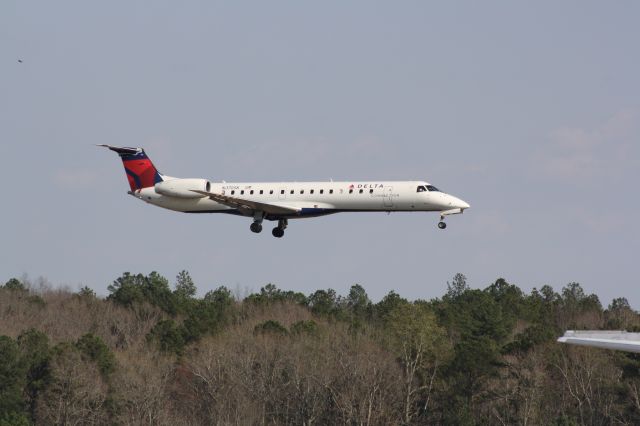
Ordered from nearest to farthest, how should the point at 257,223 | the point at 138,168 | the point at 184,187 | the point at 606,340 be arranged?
the point at 606,340 < the point at 257,223 < the point at 184,187 < the point at 138,168

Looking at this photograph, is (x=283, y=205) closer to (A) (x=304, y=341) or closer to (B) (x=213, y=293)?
(A) (x=304, y=341)

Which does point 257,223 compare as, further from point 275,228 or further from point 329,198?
point 329,198

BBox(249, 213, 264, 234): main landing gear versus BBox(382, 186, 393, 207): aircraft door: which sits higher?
BBox(382, 186, 393, 207): aircraft door

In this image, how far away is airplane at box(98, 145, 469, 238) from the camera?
197 feet

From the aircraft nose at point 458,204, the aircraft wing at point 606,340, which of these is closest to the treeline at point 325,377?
the aircraft nose at point 458,204

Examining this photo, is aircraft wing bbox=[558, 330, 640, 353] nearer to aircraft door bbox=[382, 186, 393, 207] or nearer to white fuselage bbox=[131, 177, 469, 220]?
white fuselage bbox=[131, 177, 469, 220]

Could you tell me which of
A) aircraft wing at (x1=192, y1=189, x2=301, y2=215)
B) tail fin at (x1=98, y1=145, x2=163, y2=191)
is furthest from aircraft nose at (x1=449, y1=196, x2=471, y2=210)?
tail fin at (x1=98, y1=145, x2=163, y2=191)

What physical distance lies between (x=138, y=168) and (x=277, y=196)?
10.6 m

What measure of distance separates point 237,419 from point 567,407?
19.5 m

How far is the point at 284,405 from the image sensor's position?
266ft

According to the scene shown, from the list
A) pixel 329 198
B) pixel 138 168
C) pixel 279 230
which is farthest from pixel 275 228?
pixel 138 168

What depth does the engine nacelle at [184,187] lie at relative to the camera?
216 feet

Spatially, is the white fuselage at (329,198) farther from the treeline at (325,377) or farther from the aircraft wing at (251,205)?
the treeline at (325,377)

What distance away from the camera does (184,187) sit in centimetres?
6612
